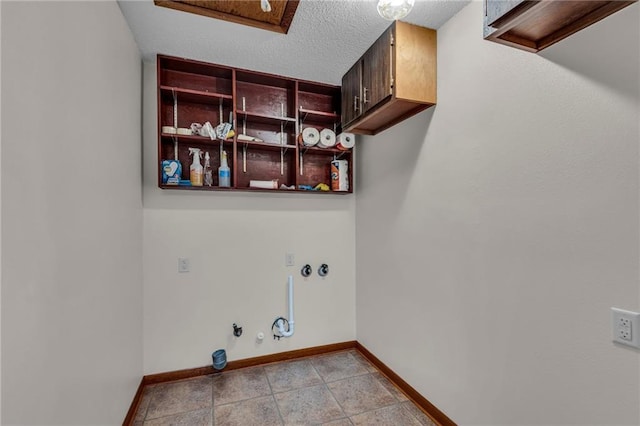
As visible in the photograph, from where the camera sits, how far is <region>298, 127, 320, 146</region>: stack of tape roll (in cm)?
268

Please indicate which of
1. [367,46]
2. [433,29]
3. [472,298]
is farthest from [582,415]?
[367,46]

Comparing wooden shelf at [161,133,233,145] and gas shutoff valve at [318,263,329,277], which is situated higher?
wooden shelf at [161,133,233,145]

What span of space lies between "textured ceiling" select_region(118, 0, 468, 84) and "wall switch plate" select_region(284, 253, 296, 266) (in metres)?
1.66

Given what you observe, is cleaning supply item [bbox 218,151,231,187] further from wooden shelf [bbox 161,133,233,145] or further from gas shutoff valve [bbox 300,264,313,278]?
gas shutoff valve [bbox 300,264,313,278]

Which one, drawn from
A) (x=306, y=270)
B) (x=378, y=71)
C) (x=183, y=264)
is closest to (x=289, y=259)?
(x=306, y=270)

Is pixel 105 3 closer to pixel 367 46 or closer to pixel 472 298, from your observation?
pixel 367 46

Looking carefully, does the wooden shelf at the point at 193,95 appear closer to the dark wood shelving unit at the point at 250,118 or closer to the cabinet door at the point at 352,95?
the dark wood shelving unit at the point at 250,118

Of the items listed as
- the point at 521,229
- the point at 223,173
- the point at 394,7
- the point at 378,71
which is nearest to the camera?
the point at 521,229

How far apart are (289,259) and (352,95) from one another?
5.13 feet

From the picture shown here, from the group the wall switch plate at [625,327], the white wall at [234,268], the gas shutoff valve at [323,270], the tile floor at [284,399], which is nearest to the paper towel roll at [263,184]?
the white wall at [234,268]

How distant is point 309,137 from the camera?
8.85 feet

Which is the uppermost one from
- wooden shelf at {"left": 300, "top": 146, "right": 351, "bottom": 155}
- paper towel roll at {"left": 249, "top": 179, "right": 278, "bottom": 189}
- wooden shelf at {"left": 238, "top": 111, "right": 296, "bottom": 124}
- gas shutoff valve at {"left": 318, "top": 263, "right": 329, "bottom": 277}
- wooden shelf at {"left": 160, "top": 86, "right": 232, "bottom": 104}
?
wooden shelf at {"left": 160, "top": 86, "right": 232, "bottom": 104}

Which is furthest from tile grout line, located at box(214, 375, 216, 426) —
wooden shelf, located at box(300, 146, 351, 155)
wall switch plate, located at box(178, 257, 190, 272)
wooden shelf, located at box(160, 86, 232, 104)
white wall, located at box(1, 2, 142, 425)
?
wooden shelf, located at box(160, 86, 232, 104)

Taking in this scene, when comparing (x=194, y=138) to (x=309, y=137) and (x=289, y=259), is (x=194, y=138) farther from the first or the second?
(x=289, y=259)
